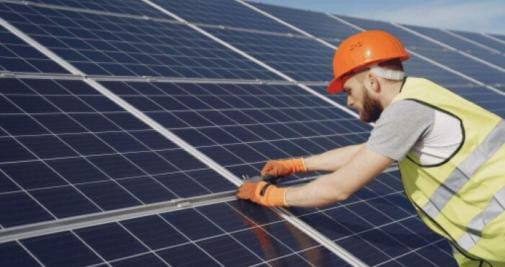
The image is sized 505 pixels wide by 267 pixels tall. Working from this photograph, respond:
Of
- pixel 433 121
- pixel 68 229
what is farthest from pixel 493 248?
pixel 68 229

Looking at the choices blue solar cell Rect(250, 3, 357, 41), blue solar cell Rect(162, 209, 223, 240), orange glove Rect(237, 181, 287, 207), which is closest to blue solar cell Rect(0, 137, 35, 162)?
blue solar cell Rect(162, 209, 223, 240)

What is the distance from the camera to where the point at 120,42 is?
29.1 ft

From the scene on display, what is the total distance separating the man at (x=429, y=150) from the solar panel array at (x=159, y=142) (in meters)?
1.03

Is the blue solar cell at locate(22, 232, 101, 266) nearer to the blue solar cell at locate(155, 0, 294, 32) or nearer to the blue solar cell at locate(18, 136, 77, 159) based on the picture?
the blue solar cell at locate(18, 136, 77, 159)

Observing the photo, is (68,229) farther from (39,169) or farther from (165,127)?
(165,127)

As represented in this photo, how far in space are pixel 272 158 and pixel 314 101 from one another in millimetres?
2779

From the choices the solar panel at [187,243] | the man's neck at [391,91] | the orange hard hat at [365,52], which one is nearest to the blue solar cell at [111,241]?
the solar panel at [187,243]

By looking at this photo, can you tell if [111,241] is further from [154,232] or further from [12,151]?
[12,151]

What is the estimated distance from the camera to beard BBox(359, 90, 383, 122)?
4.62m

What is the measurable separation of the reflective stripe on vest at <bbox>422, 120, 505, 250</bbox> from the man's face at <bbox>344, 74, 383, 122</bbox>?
754mm

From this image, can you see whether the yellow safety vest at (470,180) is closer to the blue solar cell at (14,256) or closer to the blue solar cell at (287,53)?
the blue solar cell at (14,256)

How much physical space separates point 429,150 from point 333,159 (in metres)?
1.58

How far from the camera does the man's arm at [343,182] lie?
4332mm

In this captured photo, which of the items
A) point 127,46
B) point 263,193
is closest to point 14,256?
point 263,193
